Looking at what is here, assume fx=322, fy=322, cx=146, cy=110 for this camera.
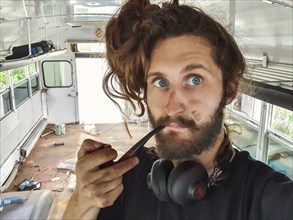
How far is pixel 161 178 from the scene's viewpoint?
1005 millimetres

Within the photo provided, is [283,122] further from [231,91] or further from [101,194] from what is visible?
[101,194]

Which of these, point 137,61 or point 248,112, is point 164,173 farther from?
point 248,112

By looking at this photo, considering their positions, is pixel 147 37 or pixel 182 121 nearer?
pixel 182 121

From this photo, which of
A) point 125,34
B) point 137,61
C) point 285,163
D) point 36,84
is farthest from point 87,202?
point 36,84

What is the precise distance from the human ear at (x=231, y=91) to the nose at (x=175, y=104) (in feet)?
0.74

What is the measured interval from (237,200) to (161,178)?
0.77ft

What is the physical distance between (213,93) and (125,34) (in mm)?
440

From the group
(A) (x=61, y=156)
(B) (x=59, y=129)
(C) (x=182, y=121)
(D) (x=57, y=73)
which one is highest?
(C) (x=182, y=121)

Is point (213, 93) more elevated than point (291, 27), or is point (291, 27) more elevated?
point (291, 27)

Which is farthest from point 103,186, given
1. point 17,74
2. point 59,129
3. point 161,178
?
point 59,129

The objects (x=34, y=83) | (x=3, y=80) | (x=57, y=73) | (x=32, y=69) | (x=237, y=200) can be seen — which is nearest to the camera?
(x=237, y=200)

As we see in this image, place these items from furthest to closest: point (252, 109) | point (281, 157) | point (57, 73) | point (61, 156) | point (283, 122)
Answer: point (57, 73), point (61, 156), point (252, 109), point (281, 157), point (283, 122)

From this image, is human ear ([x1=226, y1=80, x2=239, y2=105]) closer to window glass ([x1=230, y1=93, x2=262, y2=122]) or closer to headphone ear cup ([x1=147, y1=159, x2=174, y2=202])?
headphone ear cup ([x1=147, y1=159, x2=174, y2=202])

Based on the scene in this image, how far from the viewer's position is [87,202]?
41.3 inches
